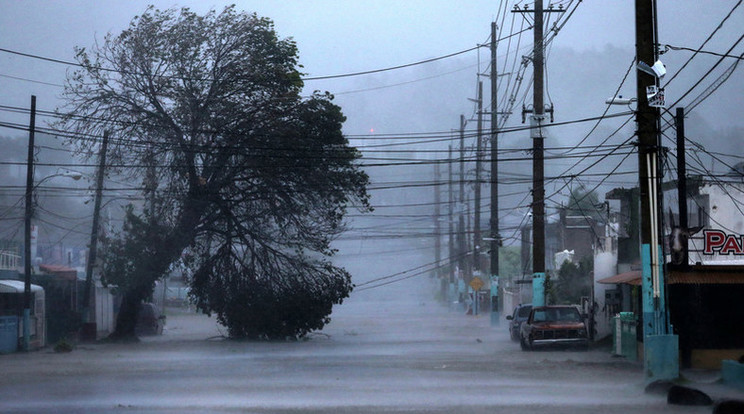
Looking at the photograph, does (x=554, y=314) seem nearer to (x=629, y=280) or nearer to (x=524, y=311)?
(x=629, y=280)

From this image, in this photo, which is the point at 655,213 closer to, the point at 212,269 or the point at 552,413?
the point at 552,413

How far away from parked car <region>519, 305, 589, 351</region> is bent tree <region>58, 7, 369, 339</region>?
456 inches

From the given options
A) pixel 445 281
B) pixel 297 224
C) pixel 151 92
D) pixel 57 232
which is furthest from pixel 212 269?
pixel 445 281

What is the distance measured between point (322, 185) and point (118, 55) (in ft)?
35.0

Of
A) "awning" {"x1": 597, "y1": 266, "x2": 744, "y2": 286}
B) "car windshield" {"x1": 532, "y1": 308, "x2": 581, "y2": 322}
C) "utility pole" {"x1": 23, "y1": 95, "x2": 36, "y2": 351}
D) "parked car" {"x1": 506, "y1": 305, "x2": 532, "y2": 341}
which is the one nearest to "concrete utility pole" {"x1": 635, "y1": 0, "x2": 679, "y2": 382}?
"awning" {"x1": 597, "y1": 266, "x2": 744, "y2": 286}

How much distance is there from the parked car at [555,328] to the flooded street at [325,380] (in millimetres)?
598

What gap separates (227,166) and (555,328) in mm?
16784

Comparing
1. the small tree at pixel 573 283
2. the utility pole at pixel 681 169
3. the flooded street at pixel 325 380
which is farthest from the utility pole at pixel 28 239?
the small tree at pixel 573 283

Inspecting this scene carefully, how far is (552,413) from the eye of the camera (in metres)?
16.7

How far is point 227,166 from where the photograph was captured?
142 feet

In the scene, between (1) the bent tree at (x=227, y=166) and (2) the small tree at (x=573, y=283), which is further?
(2) the small tree at (x=573, y=283)

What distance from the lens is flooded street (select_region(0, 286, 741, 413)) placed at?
716 inches

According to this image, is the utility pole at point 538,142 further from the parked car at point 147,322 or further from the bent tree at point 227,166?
the parked car at point 147,322

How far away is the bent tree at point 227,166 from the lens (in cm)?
4241
